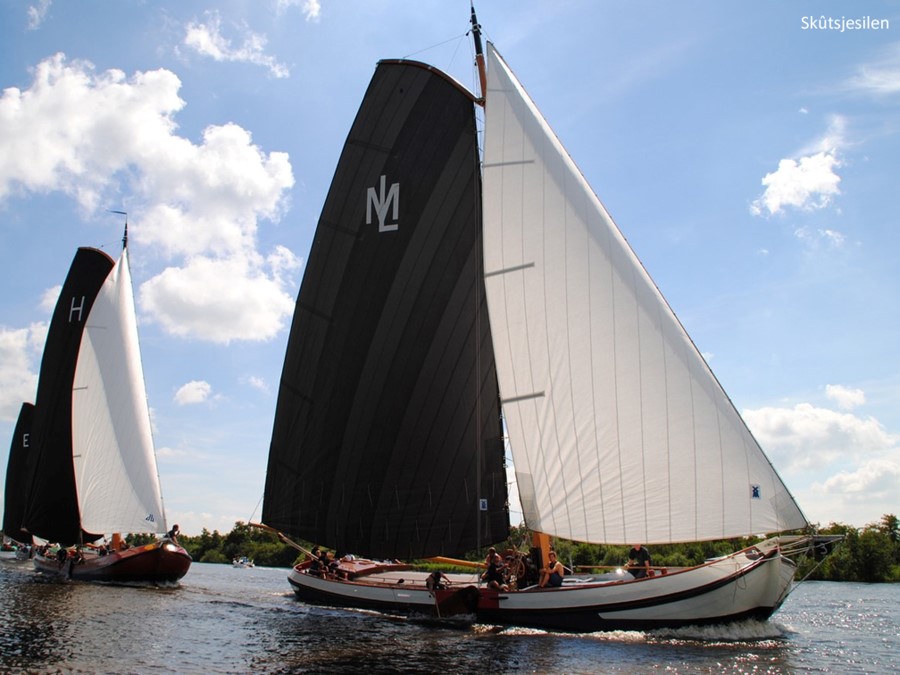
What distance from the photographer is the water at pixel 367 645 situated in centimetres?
1411

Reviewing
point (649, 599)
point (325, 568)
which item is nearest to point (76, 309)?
point (325, 568)

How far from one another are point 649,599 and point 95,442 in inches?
1188

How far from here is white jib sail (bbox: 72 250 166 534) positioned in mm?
34594

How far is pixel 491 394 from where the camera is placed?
74.5 ft

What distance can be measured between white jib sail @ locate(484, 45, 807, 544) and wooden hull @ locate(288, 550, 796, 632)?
1070 mm

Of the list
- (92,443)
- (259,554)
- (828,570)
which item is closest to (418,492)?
(92,443)

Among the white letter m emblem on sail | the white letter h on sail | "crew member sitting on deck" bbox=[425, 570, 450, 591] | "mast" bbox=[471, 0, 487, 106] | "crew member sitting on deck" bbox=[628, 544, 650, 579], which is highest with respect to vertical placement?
"mast" bbox=[471, 0, 487, 106]

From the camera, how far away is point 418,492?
912 inches

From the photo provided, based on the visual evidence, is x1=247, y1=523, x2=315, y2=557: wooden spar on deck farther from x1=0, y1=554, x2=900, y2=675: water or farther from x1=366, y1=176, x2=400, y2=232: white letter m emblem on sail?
x1=366, y1=176, x2=400, y2=232: white letter m emblem on sail

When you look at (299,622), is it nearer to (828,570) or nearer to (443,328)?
(443,328)

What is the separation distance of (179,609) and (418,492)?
925cm

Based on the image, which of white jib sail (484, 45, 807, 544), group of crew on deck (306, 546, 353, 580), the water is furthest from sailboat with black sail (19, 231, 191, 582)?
white jib sail (484, 45, 807, 544)

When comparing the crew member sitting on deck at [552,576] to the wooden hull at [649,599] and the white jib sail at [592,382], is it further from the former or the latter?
the white jib sail at [592,382]

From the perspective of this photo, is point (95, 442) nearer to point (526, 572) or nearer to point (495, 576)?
point (495, 576)
